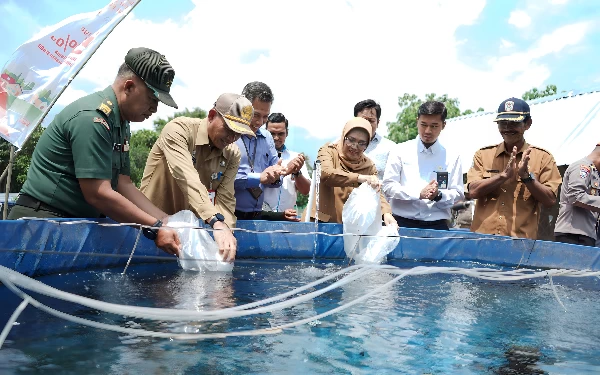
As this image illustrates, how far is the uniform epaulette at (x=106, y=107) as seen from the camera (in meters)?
3.39

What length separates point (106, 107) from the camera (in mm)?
3424

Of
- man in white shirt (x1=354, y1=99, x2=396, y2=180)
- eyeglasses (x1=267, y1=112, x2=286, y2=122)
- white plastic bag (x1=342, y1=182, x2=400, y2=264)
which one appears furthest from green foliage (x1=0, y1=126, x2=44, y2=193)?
white plastic bag (x1=342, y1=182, x2=400, y2=264)

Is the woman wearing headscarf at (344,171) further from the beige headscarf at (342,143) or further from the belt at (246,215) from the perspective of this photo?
the belt at (246,215)

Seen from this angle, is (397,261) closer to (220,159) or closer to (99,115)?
(220,159)

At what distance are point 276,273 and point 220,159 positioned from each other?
40.3 inches

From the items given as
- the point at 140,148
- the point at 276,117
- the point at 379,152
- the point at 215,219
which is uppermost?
the point at 140,148

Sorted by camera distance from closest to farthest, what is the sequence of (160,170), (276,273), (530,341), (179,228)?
(530,341) < (179,228) < (276,273) < (160,170)

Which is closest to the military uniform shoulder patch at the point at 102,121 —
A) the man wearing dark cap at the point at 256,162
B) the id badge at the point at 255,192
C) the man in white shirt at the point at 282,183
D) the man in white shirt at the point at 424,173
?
the man wearing dark cap at the point at 256,162

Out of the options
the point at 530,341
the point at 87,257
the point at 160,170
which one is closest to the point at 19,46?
the point at 160,170

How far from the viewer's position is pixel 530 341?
98.1 inches

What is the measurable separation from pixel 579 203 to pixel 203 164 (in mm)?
3552

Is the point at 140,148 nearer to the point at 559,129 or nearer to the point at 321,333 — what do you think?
the point at 559,129

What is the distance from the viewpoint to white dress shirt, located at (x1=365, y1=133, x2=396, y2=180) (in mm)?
6398

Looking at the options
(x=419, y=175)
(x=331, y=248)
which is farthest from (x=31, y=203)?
(x=419, y=175)
